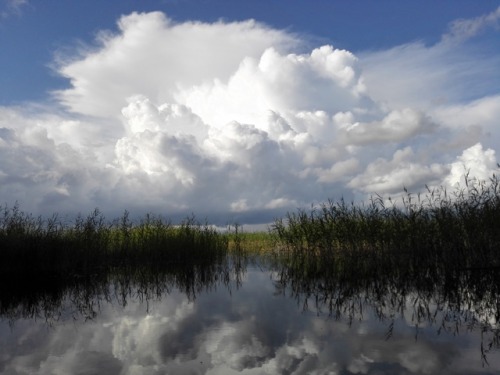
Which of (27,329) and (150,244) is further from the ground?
(150,244)

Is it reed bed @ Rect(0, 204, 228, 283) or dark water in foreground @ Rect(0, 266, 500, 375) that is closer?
dark water in foreground @ Rect(0, 266, 500, 375)

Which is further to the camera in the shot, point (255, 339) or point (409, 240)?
point (409, 240)

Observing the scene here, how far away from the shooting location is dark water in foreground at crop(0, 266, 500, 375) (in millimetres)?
6285

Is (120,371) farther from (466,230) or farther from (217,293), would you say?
(466,230)

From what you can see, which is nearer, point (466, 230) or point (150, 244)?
point (466, 230)

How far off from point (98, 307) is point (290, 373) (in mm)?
6944

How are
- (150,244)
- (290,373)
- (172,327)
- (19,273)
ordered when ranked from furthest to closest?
(150,244) < (19,273) < (172,327) < (290,373)

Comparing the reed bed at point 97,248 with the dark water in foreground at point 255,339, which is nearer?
the dark water in foreground at point 255,339

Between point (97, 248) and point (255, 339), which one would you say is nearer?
point (255, 339)

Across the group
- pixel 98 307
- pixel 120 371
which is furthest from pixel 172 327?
pixel 98 307

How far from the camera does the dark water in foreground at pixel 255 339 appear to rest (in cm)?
629

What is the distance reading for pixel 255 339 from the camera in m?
7.77

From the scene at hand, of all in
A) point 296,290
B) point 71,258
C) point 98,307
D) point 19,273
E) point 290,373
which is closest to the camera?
point 290,373

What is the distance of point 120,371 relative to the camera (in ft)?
20.3
